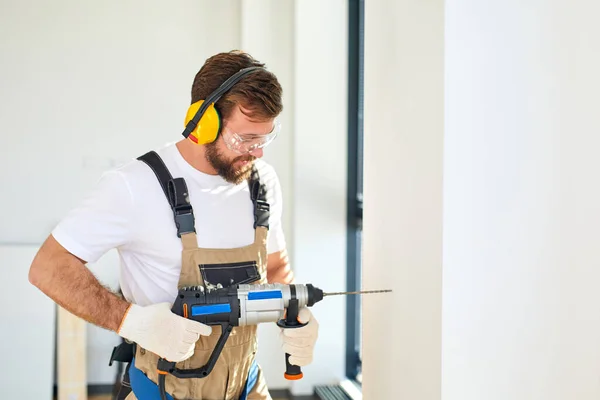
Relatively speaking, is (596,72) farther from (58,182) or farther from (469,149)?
(58,182)

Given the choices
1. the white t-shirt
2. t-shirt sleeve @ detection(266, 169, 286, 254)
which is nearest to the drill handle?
the white t-shirt

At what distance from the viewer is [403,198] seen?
5.43ft

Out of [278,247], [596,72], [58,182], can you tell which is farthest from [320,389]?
[596,72]

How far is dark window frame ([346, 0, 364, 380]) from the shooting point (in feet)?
12.1

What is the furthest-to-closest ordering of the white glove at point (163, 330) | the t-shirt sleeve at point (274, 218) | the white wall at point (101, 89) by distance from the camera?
1. the white wall at point (101, 89)
2. the t-shirt sleeve at point (274, 218)
3. the white glove at point (163, 330)

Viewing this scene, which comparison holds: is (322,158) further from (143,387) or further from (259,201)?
(143,387)

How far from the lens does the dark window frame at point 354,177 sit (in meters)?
3.69

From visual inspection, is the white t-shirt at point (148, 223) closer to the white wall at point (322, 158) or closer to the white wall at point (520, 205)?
the white wall at point (520, 205)

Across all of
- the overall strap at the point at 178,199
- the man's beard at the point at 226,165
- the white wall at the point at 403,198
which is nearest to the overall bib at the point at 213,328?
the overall strap at the point at 178,199

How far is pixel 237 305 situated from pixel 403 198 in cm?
52

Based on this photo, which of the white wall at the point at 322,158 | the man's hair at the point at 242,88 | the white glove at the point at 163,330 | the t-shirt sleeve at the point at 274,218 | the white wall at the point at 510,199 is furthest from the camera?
the white wall at the point at 322,158

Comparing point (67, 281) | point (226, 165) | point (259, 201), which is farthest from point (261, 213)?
→ point (67, 281)

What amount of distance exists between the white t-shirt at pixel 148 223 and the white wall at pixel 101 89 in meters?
1.92

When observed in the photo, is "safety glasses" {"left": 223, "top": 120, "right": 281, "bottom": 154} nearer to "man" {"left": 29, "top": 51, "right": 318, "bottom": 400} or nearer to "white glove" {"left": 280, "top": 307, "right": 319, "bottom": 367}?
"man" {"left": 29, "top": 51, "right": 318, "bottom": 400}
